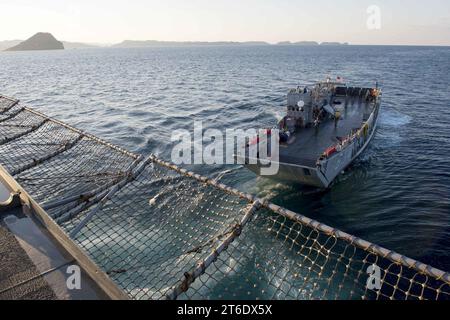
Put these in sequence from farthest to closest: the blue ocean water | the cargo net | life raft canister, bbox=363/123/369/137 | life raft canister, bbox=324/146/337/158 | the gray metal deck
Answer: life raft canister, bbox=363/123/369/137, the gray metal deck, life raft canister, bbox=324/146/337/158, the blue ocean water, the cargo net

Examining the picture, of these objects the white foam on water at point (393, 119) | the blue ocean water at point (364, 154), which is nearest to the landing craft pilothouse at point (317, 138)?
the blue ocean water at point (364, 154)

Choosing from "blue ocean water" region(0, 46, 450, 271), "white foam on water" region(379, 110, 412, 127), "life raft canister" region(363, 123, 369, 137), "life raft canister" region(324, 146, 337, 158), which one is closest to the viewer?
"blue ocean water" region(0, 46, 450, 271)

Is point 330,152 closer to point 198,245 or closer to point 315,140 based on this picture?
point 315,140

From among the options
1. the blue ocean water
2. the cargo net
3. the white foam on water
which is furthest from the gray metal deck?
the white foam on water

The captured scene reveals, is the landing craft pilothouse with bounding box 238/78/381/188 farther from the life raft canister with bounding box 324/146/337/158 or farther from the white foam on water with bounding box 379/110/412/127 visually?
the white foam on water with bounding box 379/110/412/127

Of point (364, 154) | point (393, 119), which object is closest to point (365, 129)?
point (364, 154)

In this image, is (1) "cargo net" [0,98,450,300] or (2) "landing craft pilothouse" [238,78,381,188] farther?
(2) "landing craft pilothouse" [238,78,381,188]

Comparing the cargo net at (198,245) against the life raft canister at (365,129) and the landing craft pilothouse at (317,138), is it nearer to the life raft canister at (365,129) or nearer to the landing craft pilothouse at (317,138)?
the landing craft pilothouse at (317,138)
